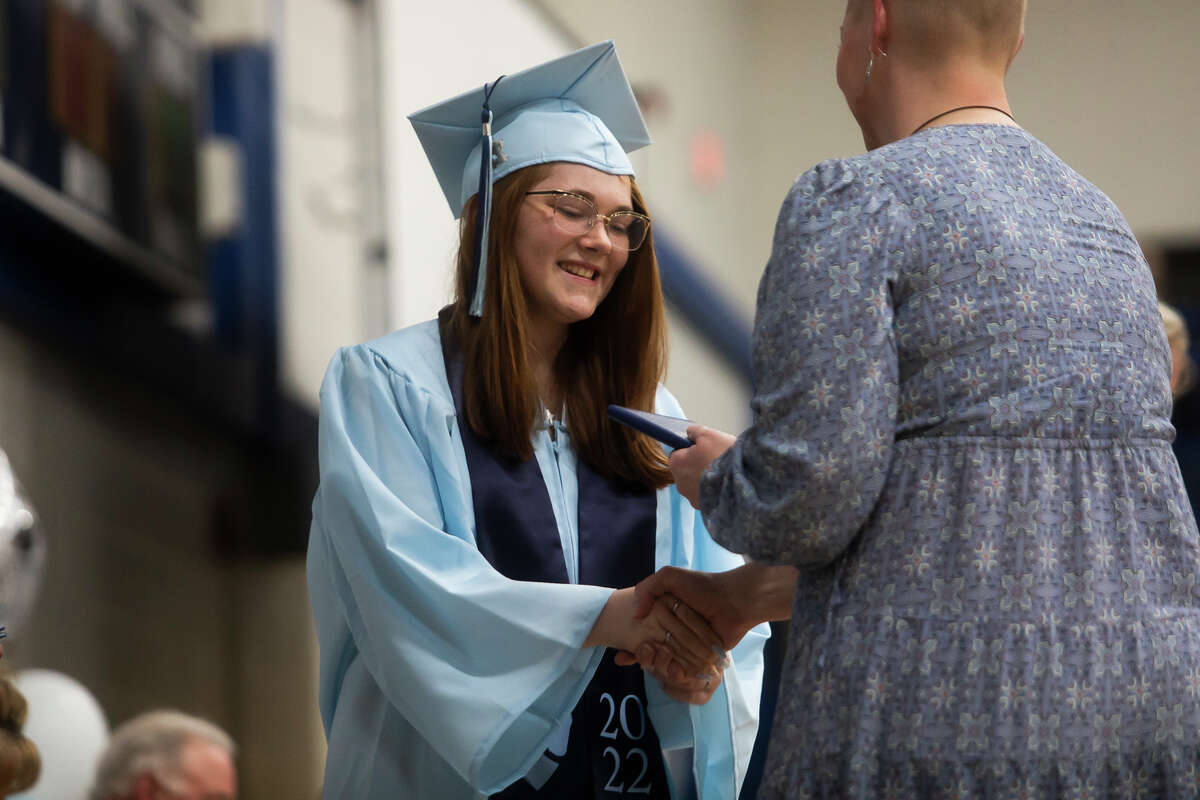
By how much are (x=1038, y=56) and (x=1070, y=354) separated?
684 centimetres

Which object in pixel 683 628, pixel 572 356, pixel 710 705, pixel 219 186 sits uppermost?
pixel 219 186

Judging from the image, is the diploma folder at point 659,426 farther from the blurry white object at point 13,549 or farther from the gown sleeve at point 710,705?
the blurry white object at point 13,549

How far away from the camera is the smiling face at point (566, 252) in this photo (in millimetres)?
2320

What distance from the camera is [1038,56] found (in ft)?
25.9

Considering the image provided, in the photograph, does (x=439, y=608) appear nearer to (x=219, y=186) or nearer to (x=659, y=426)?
(x=659, y=426)

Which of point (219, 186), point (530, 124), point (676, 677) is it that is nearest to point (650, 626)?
point (676, 677)

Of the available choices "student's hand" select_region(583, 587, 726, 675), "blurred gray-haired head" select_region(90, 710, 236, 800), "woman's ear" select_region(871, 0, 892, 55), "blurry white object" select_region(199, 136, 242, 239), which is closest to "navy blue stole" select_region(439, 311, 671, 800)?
"student's hand" select_region(583, 587, 726, 675)

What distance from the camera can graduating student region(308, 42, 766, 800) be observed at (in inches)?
80.2

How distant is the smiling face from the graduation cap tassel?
0.06 metres

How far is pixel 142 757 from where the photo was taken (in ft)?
10.8

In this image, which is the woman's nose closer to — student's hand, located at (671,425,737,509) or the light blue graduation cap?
the light blue graduation cap

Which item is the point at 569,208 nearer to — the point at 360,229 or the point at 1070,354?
the point at 1070,354

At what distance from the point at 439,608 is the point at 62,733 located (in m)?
1.59

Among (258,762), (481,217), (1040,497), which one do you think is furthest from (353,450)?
(258,762)
